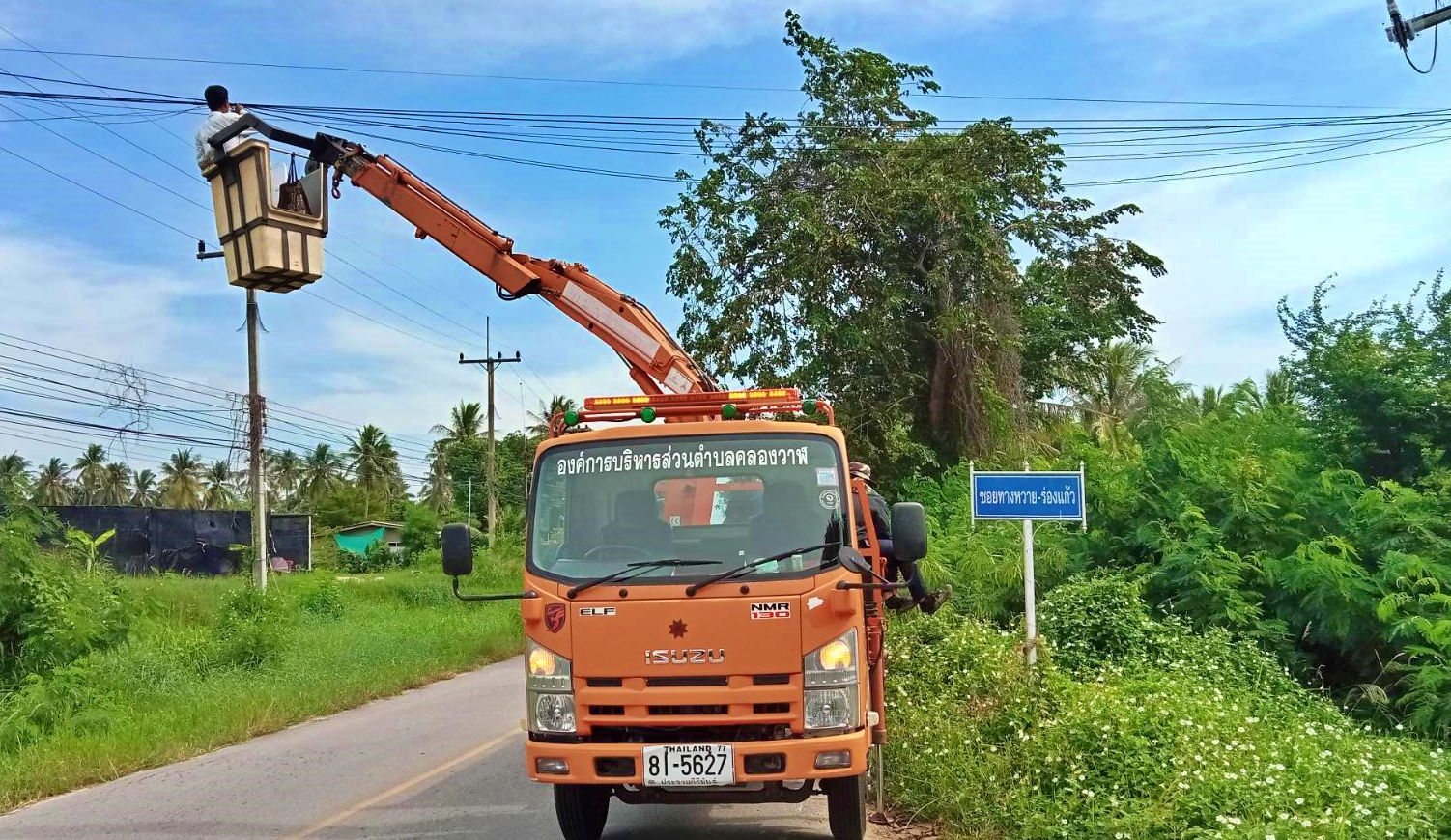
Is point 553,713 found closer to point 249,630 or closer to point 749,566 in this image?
point 749,566

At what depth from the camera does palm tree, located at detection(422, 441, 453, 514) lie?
70.6 m

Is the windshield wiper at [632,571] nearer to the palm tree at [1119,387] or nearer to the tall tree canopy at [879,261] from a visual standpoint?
the tall tree canopy at [879,261]

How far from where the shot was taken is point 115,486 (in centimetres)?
7681

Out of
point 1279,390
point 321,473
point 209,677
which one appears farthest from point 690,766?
point 321,473

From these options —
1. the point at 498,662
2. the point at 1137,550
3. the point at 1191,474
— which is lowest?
the point at 498,662

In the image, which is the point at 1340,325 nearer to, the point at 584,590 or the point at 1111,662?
the point at 1111,662

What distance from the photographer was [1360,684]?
28.3 feet

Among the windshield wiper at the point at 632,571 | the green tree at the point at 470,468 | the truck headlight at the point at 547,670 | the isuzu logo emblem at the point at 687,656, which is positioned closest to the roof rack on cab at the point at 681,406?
the windshield wiper at the point at 632,571

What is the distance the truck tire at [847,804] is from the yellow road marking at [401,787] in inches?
135

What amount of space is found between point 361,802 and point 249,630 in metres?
10.5

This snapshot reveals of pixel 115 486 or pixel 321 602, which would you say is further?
pixel 115 486

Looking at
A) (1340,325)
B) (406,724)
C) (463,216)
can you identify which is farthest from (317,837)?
(1340,325)

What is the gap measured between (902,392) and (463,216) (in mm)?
10926

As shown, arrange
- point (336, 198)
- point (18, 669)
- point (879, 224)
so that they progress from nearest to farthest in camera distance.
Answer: point (336, 198) < point (18, 669) < point (879, 224)
